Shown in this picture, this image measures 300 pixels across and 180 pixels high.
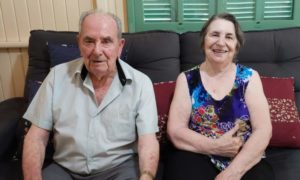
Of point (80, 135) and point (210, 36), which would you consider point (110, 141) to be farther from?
point (210, 36)

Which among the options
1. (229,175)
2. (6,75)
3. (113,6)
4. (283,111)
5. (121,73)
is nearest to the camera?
(229,175)

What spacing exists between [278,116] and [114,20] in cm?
96

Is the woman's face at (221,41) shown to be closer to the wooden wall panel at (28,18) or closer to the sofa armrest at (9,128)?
the wooden wall panel at (28,18)

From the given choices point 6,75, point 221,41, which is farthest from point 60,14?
point 221,41

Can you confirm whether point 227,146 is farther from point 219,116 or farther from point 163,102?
point 163,102

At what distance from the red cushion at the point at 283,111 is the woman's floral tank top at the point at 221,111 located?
0.24 metres

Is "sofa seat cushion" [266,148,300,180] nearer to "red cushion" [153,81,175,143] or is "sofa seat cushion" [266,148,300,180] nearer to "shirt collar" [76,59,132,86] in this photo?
"red cushion" [153,81,175,143]

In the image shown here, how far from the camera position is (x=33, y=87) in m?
1.81

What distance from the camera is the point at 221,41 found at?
1492mm

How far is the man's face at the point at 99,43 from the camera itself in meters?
1.35

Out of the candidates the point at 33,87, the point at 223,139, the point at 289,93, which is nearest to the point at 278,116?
the point at 289,93

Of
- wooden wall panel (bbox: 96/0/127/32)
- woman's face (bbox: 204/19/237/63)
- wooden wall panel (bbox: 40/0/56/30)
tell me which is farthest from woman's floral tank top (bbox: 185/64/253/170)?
wooden wall panel (bbox: 40/0/56/30)

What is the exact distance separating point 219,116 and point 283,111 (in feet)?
1.32

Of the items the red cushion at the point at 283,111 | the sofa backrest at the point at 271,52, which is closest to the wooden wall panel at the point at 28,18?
the sofa backrest at the point at 271,52
